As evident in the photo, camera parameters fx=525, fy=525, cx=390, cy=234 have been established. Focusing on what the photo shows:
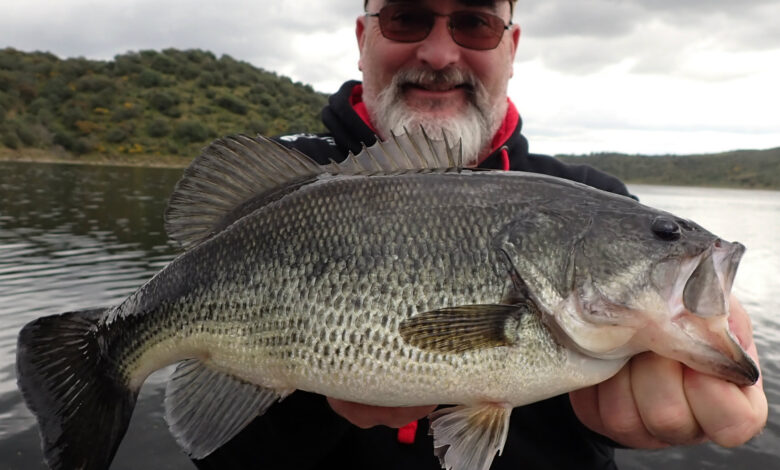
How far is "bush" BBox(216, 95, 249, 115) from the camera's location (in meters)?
51.6

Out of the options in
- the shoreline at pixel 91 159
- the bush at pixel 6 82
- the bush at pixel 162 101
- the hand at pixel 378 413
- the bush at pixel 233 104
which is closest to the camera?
the hand at pixel 378 413

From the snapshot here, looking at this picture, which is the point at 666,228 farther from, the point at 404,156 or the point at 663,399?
the point at 404,156

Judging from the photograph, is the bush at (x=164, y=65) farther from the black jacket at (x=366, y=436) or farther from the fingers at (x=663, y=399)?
the fingers at (x=663, y=399)

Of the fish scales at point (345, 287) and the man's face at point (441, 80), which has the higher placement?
the man's face at point (441, 80)

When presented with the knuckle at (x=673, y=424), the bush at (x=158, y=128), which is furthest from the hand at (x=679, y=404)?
the bush at (x=158, y=128)

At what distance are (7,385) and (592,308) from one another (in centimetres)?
736

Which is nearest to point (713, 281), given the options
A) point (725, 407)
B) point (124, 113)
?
point (725, 407)

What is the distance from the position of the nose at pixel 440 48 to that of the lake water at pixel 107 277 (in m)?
4.74

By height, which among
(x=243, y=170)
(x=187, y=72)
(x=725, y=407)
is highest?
(x=187, y=72)

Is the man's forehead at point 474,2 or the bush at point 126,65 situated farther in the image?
the bush at point 126,65

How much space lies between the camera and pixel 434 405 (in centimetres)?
202

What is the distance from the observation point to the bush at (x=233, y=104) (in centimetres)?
5156

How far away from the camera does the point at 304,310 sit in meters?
1.87

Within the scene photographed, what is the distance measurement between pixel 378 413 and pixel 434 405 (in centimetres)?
23
